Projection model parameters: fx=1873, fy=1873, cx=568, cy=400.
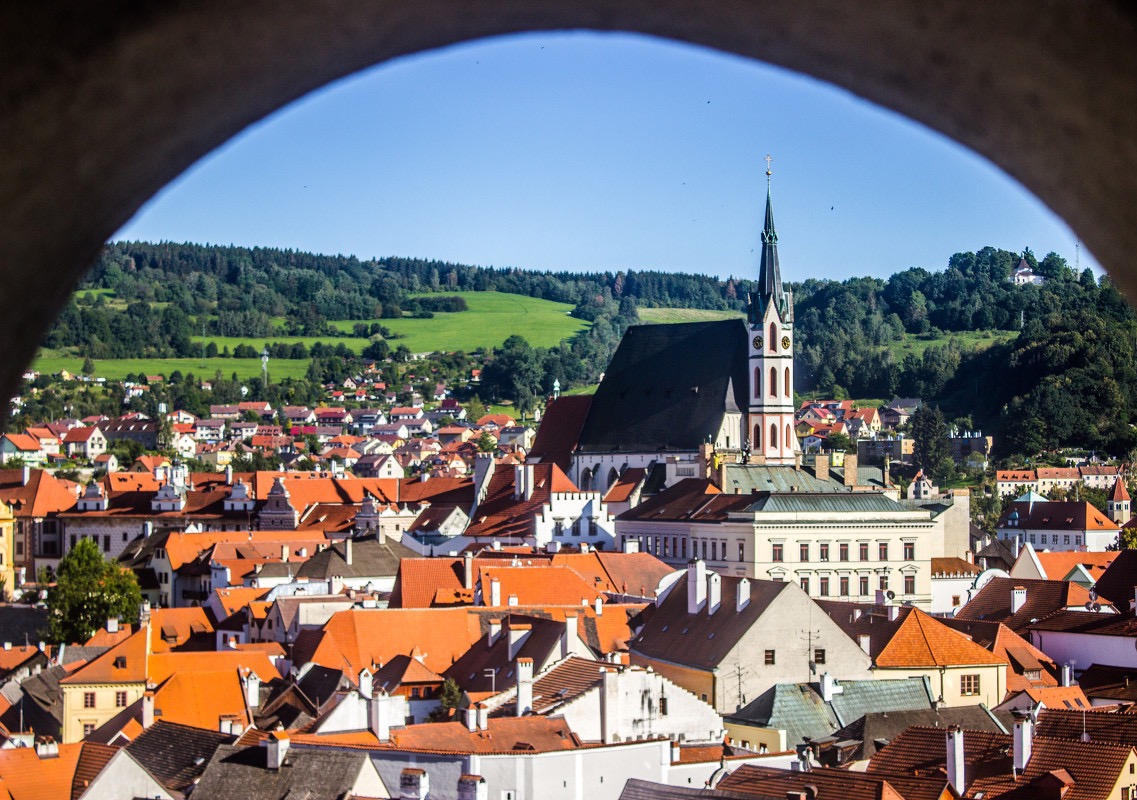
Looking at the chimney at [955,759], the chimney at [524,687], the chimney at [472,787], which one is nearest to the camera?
the chimney at [472,787]

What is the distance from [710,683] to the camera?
4162 cm

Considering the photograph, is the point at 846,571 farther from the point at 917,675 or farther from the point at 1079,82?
the point at 1079,82

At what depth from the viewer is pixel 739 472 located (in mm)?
74250

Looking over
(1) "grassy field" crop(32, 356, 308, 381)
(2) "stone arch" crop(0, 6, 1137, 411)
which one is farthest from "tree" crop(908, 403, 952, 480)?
(2) "stone arch" crop(0, 6, 1137, 411)

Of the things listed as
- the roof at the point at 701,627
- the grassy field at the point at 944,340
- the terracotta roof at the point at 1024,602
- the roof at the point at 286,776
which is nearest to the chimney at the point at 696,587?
the roof at the point at 701,627

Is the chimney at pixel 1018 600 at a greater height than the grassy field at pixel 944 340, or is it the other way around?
the grassy field at pixel 944 340

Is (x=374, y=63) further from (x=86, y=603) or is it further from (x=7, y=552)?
(x=7, y=552)

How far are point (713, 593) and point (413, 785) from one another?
64.8ft

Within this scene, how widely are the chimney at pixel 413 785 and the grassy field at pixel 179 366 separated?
151567mm

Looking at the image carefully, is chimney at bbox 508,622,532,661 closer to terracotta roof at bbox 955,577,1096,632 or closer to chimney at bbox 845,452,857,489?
terracotta roof at bbox 955,577,1096,632

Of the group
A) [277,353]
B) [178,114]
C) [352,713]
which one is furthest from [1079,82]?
[277,353]

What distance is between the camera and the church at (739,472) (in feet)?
211

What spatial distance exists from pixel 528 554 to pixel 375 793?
39855mm

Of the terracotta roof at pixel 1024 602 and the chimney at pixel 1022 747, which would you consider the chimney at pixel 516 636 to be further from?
the terracotta roof at pixel 1024 602
